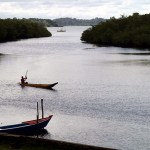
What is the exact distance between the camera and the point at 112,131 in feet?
131

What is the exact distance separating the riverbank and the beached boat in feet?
18.6

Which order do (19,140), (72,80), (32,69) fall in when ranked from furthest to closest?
(32,69), (72,80), (19,140)

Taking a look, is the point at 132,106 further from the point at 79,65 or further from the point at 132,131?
the point at 79,65

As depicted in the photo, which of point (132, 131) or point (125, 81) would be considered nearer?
point (132, 131)

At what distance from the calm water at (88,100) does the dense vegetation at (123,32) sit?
49.2 meters

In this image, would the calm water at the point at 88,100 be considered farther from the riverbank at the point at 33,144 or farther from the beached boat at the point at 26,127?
the riverbank at the point at 33,144

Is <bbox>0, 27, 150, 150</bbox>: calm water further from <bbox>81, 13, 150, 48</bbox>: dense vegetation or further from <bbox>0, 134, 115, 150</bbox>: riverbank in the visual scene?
<bbox>81, 13, 150, 48</bbox>: dense vegetation

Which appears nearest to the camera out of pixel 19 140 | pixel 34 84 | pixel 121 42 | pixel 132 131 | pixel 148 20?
pixel 19 140

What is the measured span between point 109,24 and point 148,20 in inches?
643

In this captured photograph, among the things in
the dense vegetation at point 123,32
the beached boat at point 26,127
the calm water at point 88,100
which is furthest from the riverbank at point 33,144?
the dense vegetation at point 123,32

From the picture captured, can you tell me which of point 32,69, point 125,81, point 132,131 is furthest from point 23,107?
point 32,69

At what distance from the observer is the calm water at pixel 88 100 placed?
38.8 meters

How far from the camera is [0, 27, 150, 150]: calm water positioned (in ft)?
127

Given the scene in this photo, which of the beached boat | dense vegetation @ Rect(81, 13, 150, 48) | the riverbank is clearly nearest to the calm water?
the beached boat
